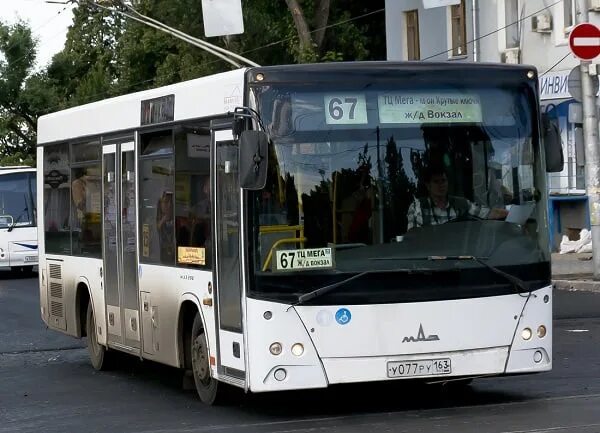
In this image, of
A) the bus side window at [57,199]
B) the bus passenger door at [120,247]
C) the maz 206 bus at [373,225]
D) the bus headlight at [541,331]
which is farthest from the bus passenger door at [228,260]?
the bus side window at [57,199]

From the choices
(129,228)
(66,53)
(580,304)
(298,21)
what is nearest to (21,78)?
(66,53)

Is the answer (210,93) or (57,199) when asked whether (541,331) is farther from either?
(57,199)

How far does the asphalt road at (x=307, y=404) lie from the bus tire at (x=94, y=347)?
12 centimetres

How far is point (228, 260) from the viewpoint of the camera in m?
11.5

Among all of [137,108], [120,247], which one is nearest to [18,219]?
[120,247]

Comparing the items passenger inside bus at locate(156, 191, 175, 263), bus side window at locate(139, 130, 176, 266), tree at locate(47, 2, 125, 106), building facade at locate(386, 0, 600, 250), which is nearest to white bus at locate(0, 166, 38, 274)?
building facade at locate(386, 0, 600, 250)

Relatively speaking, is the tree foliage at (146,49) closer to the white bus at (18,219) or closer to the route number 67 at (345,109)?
the white bus at (18,219)

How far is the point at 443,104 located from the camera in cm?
1133

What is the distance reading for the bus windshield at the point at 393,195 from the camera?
36.0 ft

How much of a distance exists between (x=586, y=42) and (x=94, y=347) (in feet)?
34.2

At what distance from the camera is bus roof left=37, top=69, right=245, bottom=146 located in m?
11.6

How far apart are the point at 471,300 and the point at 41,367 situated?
706cm

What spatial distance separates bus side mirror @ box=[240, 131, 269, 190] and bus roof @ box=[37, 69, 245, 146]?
1.99 feet

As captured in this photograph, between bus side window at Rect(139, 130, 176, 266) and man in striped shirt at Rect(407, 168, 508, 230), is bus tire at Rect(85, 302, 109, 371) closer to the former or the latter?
bus side window at Rect(139, 130, 176, 266)
